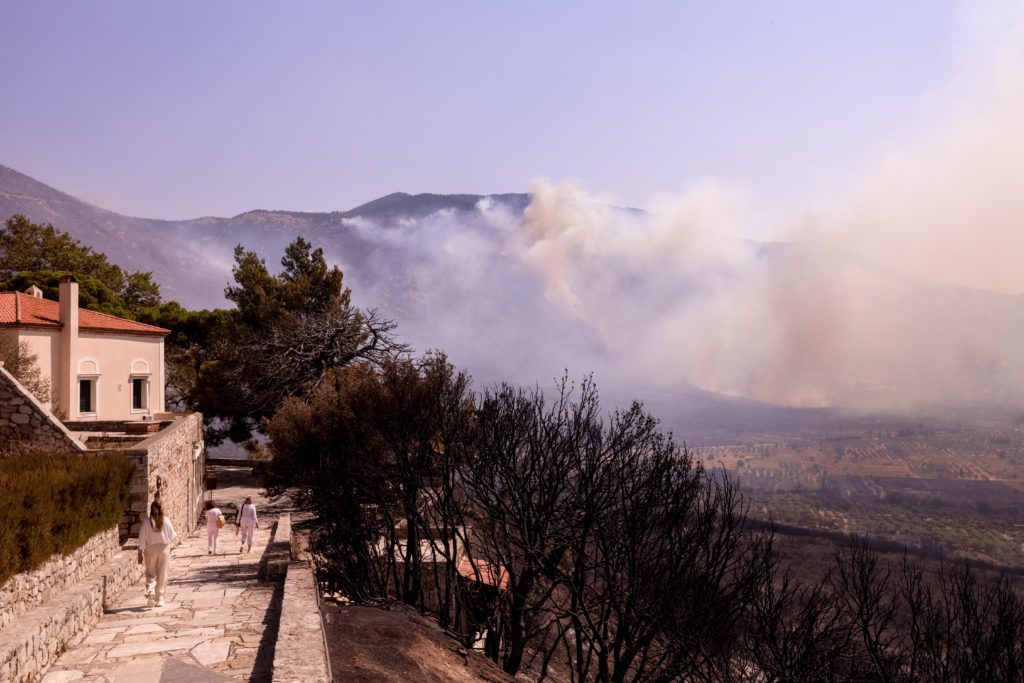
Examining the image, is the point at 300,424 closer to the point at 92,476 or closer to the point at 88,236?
the point at 92,476

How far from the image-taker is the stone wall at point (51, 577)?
28.3 feet

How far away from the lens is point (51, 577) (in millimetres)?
10039

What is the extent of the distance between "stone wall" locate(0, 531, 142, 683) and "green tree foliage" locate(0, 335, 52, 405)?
13.7 meters

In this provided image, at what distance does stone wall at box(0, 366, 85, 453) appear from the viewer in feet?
46.2

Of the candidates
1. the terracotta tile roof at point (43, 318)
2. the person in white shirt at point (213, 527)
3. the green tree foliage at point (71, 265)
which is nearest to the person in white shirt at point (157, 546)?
the person in white shirt at point (213, 527)

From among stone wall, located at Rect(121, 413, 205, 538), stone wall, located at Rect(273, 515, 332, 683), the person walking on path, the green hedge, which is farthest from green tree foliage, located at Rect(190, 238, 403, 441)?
stone wall, located at Rect(273, 515, 332, 683)

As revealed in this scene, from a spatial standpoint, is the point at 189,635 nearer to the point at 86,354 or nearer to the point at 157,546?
the point at 157,546

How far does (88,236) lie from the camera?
175625 mm

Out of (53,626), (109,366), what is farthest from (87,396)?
(53,626)

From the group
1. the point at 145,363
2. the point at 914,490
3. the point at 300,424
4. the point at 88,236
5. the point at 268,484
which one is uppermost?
the point at 88,236

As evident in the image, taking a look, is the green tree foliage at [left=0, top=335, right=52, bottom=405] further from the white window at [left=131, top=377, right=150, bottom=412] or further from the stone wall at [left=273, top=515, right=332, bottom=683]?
the stone wall at [left=273, top=515, right=332, bottom=683]

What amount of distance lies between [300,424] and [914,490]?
69964 millimetres

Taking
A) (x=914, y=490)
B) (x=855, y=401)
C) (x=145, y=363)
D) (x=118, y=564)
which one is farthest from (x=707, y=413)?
(x=118, y=564)

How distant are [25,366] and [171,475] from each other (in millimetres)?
9888
